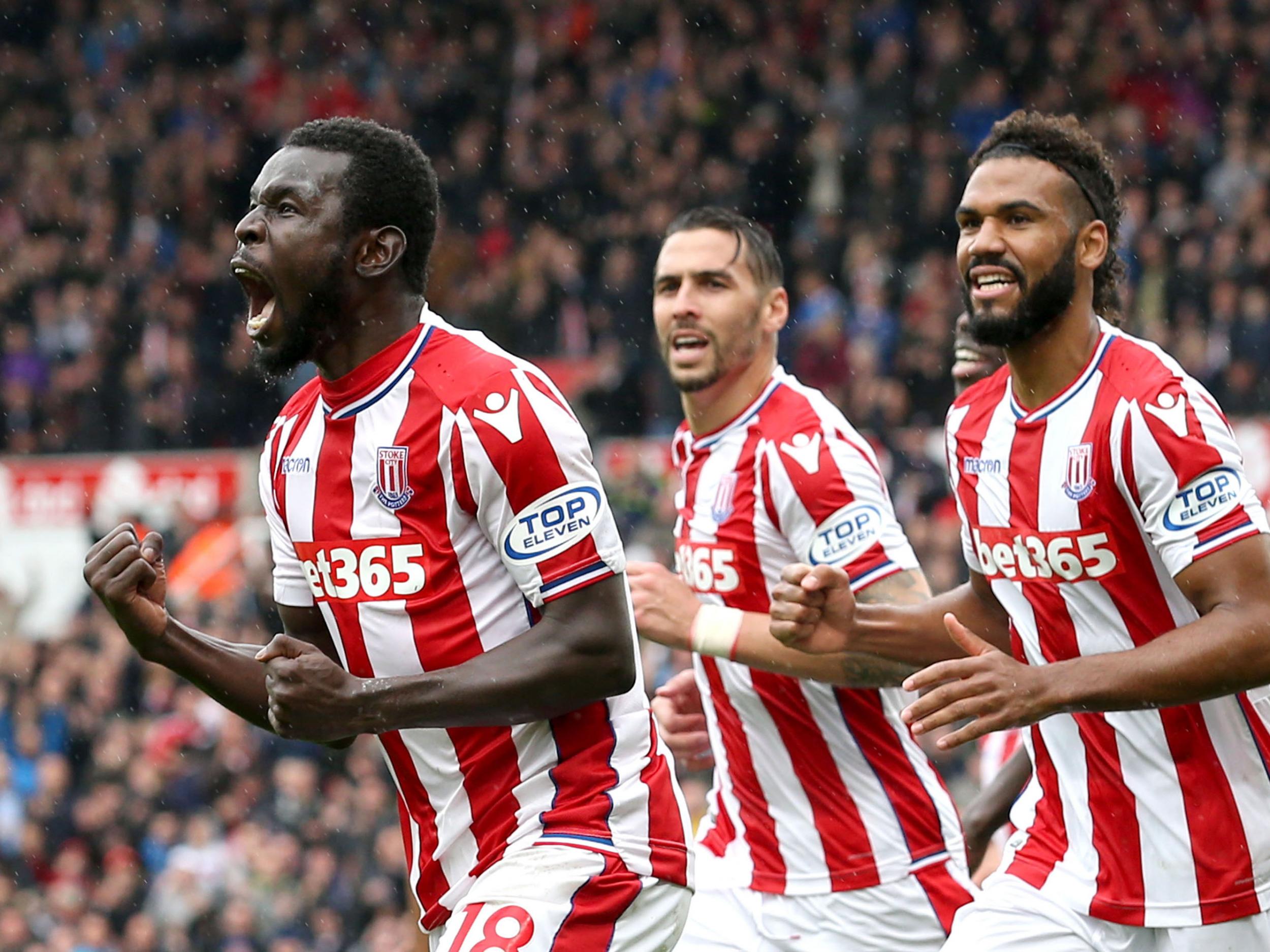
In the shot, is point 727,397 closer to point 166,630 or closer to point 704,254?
point 704,254

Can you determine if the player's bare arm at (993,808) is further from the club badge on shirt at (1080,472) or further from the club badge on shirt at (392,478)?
the club badge on shirt at (392,478)

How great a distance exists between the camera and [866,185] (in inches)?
703

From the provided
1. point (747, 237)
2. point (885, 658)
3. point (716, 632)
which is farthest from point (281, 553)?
point (747, 237)

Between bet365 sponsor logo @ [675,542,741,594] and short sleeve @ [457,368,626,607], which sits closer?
short sleeve @ [457,368,626,607]

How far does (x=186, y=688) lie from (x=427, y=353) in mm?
12152

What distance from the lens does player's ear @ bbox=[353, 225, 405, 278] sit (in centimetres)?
429

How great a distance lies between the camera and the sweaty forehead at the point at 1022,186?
15.6 ft

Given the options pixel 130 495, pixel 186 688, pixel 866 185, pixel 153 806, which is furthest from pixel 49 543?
pixel 866 185

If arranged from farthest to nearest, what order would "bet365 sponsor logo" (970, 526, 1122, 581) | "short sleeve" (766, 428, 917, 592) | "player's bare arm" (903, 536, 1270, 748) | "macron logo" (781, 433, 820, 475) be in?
"macron logo" (781, 433, 820, 475)
"short sleeve" (766, 428, 917, 592)
"bet365 sponsor logo" (970, 526, 1122, 581)
"player's bare arm" (903, 536, 1270, 748)

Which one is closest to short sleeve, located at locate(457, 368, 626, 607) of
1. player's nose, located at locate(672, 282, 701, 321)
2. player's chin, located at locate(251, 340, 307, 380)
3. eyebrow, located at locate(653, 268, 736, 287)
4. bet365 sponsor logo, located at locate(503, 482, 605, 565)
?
bet365 sponsor logo, located at locate(503, 482, 605, 565)

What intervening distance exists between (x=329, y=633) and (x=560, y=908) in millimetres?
988

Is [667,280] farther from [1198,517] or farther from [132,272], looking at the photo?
[132,272]

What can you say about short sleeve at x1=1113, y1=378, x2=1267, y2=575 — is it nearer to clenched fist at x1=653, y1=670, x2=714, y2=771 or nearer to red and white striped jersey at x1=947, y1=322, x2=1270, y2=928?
red and white striped jersey at x1=947, y1=322, x2=1270, y2=928

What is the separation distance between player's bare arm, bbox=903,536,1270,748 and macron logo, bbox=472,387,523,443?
3.36ft
